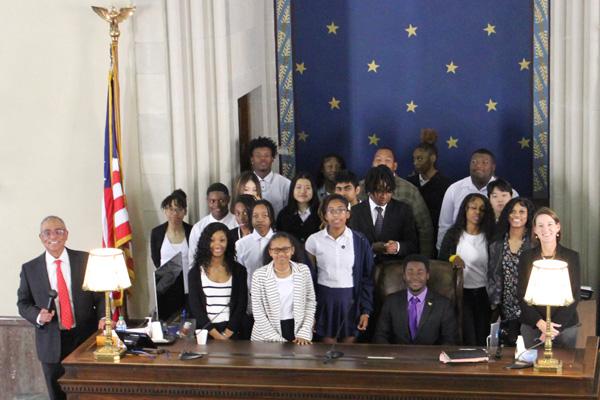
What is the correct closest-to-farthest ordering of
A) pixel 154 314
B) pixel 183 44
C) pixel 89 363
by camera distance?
pixel 89 363, pixel 154 314, pixel 183 44

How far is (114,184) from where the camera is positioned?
13055 millimetres

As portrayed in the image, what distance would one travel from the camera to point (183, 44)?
13.1 m

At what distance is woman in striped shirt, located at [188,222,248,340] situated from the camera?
39.1 feet

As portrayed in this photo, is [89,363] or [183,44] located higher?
[183,44]

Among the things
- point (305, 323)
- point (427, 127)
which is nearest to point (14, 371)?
point (305, 323)

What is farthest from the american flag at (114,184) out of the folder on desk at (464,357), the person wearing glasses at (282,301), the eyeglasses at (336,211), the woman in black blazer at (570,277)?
the woman in black blazer at (570,277)

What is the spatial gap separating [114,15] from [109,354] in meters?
3.24

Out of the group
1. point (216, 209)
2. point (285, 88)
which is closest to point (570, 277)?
point (216, 209)

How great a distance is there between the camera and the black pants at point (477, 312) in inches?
→ 476

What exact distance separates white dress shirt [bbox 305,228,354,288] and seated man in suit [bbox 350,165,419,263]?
578mm

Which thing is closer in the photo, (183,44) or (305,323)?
(305,323)

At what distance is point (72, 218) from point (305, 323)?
2.80 m

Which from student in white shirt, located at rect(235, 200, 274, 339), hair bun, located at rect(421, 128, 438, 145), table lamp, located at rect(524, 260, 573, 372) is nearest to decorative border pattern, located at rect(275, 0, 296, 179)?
hair bun, located at rect(421, 128, 438, 145)

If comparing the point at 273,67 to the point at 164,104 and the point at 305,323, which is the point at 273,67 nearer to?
the point at 164,104
